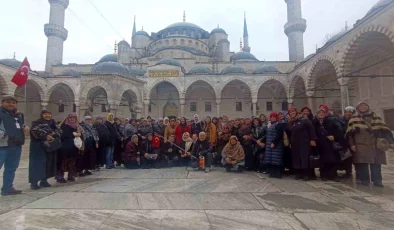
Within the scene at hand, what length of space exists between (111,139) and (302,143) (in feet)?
14.1

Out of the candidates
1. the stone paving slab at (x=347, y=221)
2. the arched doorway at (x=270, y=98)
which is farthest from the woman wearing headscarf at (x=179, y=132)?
the arched doorway at (x=270, y=98)

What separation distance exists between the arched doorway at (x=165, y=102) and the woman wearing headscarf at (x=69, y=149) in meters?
18.1

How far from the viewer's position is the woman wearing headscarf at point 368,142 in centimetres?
379

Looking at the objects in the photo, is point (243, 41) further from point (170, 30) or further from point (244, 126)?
point (244, 126)

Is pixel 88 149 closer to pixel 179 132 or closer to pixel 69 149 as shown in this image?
pixel 69 149

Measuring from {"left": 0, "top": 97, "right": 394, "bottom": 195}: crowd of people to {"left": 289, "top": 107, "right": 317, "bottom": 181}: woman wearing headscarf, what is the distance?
2cm

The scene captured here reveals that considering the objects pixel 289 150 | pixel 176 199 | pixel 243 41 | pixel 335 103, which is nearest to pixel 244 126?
pixel 289 150

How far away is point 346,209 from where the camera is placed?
2631mm

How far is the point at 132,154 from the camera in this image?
5.89 meters

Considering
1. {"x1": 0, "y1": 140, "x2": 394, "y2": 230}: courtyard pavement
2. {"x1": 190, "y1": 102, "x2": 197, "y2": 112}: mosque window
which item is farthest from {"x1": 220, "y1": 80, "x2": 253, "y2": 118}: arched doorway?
{"x1": 0, "y1": 140, "x2": 394, "y2": 230}: courtyard pavement

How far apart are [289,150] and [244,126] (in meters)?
1.17

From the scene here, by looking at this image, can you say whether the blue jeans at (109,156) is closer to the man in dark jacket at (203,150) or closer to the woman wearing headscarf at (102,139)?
the woman wearing headscarf at (102,139)

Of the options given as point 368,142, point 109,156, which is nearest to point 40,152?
point 109,156

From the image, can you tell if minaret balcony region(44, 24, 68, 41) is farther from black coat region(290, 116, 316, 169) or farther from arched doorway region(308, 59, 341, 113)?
black coat region(290, 116, 316, 169)
